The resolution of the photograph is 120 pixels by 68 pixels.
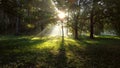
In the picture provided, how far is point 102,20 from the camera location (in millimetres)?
35750

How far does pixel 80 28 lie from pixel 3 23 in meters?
20.7

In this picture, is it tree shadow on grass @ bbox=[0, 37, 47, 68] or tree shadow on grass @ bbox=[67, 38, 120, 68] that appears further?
tree shadow on grass @ bbox=[0, 37, 47, 68]

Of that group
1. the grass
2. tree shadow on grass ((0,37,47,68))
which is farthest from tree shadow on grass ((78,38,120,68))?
→ tree shadow on grass ((0,37,47,68))

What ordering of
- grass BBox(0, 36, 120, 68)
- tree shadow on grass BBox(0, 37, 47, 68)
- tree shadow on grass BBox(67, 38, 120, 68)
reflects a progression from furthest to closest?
tree shadow on grass BBox(0, 37, 47, 68) < tree shadow on grass BBox(67, 38, 120, 68) < grass BBox(0, 36, 120, 68)

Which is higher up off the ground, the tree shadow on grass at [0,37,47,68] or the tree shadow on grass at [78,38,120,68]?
the tree shadow on grass at [0,37,47,68]

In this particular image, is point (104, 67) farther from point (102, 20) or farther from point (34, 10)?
point (102, 20)

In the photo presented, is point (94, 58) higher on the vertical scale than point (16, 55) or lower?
lower

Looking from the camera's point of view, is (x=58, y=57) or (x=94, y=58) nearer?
(x=94, y=58)

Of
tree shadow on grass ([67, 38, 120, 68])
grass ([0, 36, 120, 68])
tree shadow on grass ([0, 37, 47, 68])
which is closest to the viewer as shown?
grass ([0, 36, 120, 68])

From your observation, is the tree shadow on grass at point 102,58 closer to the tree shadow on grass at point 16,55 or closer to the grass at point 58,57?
the grass at point 58,57

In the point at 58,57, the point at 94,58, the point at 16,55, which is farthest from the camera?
the point at 16,55

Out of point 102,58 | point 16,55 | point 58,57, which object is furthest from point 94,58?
point 16,55

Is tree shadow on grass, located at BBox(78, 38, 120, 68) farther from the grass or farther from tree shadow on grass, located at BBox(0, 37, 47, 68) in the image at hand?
tree shadow on grass, located at BBox(0, 37, 47, 68)

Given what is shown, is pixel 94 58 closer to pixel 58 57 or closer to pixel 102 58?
pixel 102 58
